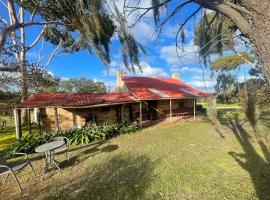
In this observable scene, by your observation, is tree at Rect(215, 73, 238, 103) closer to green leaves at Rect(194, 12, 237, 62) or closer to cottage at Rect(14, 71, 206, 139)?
green leaves at Rect(194, 12, 237, 62)

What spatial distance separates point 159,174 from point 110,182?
1.39 meters

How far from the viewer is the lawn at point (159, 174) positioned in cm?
451

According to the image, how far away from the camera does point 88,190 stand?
4.81m

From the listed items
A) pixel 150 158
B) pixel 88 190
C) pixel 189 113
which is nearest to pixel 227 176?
pixel 150 158

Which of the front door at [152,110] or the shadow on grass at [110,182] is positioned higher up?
the front door at [152,110]

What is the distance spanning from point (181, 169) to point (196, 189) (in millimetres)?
1267

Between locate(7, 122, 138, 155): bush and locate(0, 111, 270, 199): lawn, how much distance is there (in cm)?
116

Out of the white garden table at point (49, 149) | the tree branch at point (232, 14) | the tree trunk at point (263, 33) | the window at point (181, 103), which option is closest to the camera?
the tree trunk at point (263, 33)

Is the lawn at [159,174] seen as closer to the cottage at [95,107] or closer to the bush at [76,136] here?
the bush at [76,136]

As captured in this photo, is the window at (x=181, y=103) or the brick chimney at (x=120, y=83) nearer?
the brick chimney at (x=120, y=83)

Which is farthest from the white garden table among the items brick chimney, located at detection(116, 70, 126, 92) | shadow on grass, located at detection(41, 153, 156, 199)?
brick chimney, located at detection(116, 70, 126, 92)

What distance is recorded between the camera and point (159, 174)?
554 centimetres

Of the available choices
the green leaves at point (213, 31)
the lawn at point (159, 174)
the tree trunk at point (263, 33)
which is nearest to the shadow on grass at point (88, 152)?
the lawn at point (159, 174)

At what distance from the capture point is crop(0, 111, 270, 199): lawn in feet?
14.8
